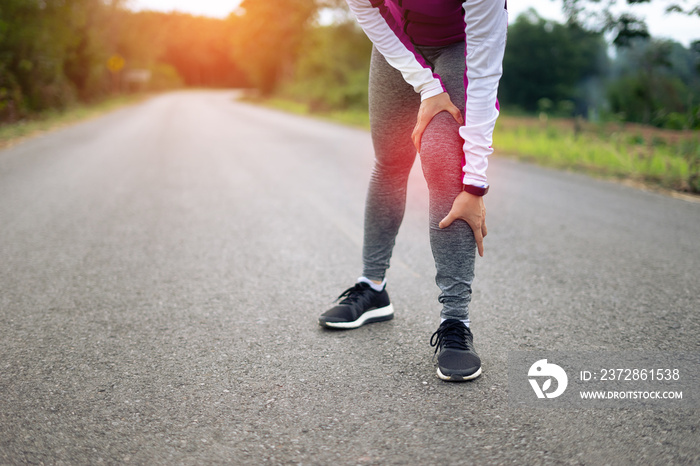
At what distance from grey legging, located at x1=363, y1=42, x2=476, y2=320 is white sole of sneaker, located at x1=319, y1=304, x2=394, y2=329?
0.15 m

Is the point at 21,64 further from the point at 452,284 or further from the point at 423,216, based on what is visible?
the point at 452,284

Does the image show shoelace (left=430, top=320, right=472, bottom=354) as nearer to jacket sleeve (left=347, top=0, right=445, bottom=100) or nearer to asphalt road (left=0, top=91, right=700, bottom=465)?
asphalt road (left=0, top=91, right=700, bottom=465)

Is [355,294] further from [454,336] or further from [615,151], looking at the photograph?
[615,151]

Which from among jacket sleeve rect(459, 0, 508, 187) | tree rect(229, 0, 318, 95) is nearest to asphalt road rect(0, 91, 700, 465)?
jacket sleeve rect(459, 0, 508, 187)

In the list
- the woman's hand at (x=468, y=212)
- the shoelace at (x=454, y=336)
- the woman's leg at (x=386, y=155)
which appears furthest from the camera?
the woman's leg at (x=386, y=155)

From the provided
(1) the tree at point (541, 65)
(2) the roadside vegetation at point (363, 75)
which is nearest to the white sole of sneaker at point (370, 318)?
(2) the roadside vegetation at point (363, 75)

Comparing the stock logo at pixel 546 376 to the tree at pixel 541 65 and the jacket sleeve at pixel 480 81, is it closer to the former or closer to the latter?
the jacket sleeve at pixel 480 81

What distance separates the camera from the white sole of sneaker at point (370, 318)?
7.00ft

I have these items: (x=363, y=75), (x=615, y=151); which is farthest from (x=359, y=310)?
(x=363, y=75)

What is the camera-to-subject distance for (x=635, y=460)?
130 centimetres

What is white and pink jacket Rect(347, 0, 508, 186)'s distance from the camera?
1.55 m

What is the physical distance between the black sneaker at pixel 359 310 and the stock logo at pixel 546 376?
0.67 m

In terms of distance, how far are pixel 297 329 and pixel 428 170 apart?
89cm

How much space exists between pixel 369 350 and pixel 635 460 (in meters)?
0.93
